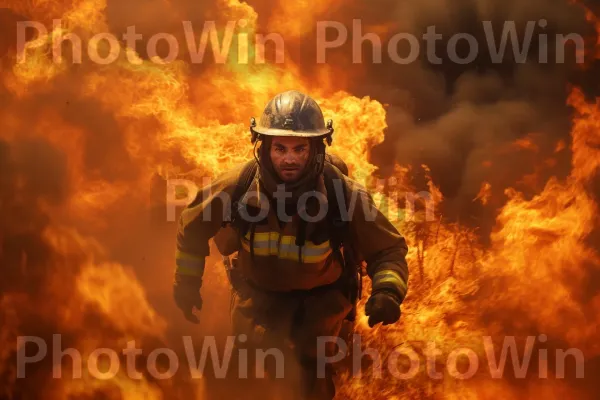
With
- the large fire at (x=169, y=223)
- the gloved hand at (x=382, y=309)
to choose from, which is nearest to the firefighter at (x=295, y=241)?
the gloved hand at (x=382, y=309)

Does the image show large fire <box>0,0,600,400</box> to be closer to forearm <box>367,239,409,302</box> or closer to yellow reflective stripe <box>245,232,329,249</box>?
forearm <box>367,239,409,302</box>

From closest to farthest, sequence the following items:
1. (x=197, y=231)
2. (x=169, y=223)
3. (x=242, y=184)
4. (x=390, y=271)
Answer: (x=390, y=271) < (x=242, y=184) < (x=197, y=231) < (x=169, y=223)

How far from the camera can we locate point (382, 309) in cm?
406

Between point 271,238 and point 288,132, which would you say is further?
point 271,238

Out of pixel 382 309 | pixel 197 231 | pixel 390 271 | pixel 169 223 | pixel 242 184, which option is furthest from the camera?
pixel 169 223

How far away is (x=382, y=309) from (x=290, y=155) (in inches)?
41.2

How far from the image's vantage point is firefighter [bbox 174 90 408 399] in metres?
4.17

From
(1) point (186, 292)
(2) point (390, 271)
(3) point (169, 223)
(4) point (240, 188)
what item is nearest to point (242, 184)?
(4) point (240, 188)

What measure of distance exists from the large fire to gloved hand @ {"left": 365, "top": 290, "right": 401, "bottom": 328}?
65.3 inches

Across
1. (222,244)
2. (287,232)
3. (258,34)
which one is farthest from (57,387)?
(258,34)

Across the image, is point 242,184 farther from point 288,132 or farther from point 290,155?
point 288,132

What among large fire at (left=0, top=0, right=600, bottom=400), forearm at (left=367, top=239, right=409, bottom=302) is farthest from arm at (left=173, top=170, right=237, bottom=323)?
large fire at (left=0, top=0, right=600, bottom=400)

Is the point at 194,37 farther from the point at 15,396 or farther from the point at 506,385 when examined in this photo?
the point at 506,385

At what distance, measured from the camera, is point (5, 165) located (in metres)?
5.71
